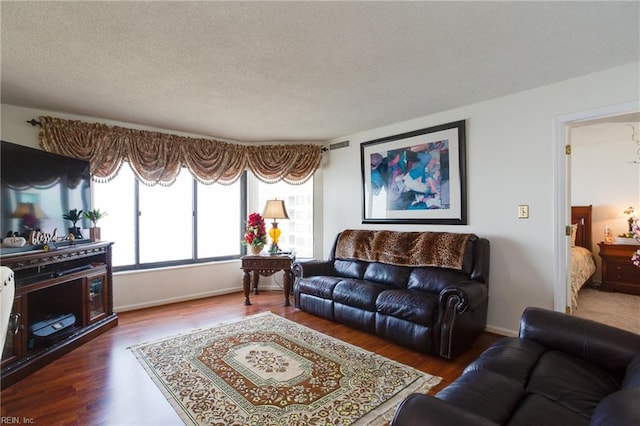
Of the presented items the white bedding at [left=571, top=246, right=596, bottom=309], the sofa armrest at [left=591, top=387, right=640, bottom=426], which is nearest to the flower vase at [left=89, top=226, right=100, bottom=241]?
the sofa armrest at [left=591, top=387, right=640, bottom=426]

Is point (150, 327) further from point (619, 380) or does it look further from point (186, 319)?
point (619, 380)

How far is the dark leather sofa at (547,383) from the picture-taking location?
3.23 ft

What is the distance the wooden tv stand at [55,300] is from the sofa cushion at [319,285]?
2119 millimetres

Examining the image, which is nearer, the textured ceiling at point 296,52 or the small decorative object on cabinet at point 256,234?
the textured ceiling at point 296,52

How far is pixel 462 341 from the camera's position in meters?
2.68

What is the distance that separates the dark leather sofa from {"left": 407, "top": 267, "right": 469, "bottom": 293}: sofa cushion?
3.53 feet

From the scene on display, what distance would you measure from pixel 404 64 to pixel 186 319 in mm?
3487

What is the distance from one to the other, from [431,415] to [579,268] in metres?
4.47

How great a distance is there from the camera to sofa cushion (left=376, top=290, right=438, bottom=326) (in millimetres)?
2680

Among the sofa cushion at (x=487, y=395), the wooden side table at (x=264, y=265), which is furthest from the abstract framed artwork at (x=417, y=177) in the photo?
the sofa cushion at (x=487, y=395)

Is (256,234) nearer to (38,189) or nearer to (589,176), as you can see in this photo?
(38,189)

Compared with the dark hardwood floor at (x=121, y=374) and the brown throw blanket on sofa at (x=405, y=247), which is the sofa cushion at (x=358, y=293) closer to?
the dark hardwood floor at (x=121, y=374)

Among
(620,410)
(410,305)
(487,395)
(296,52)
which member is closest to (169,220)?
(296,52)

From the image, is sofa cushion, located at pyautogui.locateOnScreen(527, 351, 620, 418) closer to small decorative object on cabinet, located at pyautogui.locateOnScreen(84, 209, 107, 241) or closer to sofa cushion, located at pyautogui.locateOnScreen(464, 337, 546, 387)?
sofa cushion, located at pyautogui.locateOnScreen(464, 337, 546, 387)
